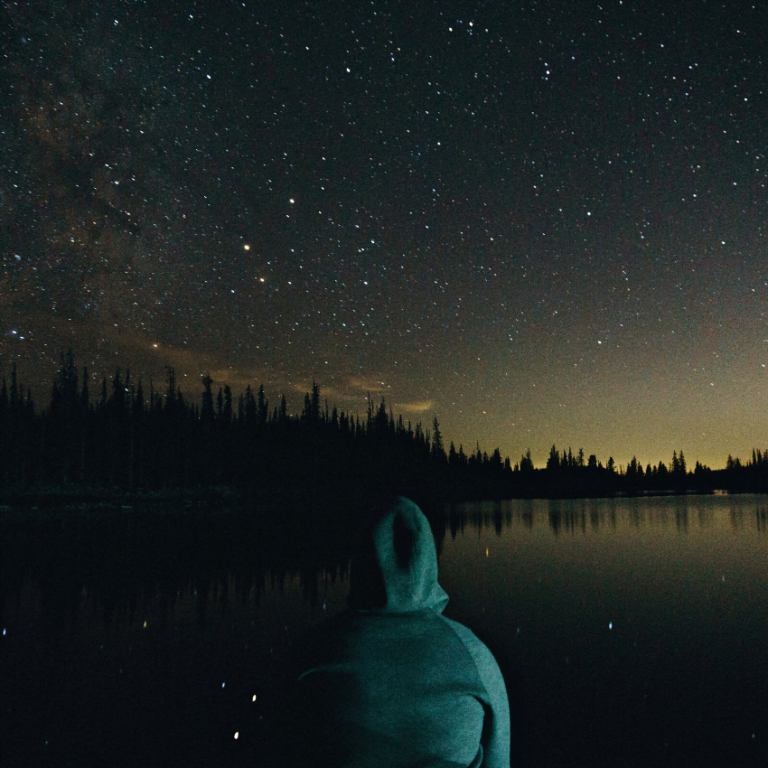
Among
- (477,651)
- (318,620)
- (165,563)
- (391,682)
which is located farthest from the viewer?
(165,563)

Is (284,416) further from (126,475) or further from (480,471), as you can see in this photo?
(480,471)

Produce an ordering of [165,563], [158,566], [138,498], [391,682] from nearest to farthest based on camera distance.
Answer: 1. [391,682]
2. [158,566]
3. [165,563]
4. [138,498]

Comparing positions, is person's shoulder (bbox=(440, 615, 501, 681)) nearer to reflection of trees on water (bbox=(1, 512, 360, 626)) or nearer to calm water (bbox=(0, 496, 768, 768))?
calm water (bbox=(0, 496, 768, 768))

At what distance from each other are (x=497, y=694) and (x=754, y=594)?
17853mm

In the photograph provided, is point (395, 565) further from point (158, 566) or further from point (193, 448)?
point (193, 448)

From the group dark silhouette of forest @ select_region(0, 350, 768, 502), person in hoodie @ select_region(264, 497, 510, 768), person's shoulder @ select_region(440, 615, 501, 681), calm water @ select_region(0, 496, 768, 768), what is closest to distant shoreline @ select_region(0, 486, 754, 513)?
dark silhouette of forest @ select_region(0, 350, 768, 502)

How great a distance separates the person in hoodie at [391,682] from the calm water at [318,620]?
0.59 metres

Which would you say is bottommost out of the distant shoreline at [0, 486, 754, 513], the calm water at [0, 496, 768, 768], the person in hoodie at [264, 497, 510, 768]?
the distant shoreline at [0, 486, 754, 513]

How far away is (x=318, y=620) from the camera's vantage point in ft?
39.0

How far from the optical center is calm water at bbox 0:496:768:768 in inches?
263

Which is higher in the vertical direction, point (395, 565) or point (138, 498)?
point (395, 565)

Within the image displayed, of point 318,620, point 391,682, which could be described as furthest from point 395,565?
point 318,620

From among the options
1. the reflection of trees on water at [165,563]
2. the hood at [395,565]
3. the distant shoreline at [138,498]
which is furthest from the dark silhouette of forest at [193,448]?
the hood at [395,565]

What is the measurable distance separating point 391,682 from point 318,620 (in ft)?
36.7
